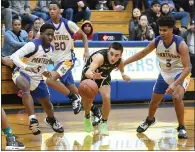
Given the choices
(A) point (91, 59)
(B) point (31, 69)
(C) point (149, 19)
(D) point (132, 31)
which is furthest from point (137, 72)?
(B) point (31, 69)

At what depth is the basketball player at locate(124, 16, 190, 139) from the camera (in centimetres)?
763

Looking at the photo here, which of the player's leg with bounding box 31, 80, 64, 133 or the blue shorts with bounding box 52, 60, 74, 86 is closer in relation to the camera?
the player's leg with bounding box 31, 80, 64, 133

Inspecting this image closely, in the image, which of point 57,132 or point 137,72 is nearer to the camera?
point 57,132

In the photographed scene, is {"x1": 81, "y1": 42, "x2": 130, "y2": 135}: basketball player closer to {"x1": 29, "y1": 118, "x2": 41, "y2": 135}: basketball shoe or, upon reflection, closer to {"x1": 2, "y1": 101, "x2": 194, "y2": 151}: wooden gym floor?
{"x1": 2, "y1": 101, "x2": 194, "y2": 151}: wooden gym floor

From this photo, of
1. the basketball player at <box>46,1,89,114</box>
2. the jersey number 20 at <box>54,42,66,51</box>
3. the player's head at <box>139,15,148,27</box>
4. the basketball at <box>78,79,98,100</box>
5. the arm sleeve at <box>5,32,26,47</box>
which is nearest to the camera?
the basketball at <box>78,79,98,100</box>

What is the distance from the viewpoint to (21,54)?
746 centimetres

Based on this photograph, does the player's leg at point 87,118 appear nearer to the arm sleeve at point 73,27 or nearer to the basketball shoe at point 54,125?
the basketball shoe at point 54,125

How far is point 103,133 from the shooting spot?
799 centimetres

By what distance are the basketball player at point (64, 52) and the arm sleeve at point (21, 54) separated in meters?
1.09

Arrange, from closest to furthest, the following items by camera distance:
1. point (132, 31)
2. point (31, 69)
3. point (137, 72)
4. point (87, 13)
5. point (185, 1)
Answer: point (31, 69) → point (137, 72) → point (132, 31) → point (87, 13) → point (185, 1)

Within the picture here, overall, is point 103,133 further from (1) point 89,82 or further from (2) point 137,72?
(2) point 137,72

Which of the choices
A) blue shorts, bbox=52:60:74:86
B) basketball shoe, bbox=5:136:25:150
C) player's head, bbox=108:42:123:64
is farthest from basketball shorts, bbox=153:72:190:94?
basketball shoe, bbox=5:136:25:150

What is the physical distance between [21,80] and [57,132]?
1.10m

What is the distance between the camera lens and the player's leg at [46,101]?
7.93 metres
